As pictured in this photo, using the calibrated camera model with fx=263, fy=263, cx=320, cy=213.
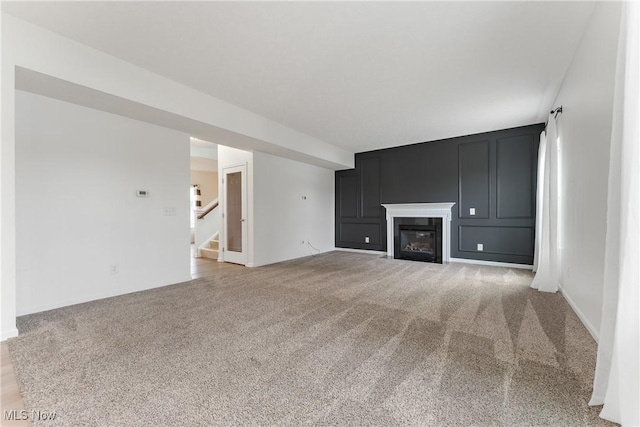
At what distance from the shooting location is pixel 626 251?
3.90 feet

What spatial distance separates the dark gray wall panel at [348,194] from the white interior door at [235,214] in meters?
2.98

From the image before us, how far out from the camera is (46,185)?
291cm

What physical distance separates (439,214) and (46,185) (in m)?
6.34

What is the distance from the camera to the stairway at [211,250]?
6.22 meters

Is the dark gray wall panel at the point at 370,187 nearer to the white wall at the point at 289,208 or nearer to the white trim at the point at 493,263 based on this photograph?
the white wall at the point at 289,208

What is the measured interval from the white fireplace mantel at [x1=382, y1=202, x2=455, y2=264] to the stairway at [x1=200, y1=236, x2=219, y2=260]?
4.17m

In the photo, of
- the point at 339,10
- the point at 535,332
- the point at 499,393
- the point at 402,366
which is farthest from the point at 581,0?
the point at 402,366

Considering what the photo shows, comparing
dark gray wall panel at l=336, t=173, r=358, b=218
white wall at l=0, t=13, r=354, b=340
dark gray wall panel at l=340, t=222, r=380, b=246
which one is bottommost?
dark gray wall panel at l=340, t=222, r=380, b=246

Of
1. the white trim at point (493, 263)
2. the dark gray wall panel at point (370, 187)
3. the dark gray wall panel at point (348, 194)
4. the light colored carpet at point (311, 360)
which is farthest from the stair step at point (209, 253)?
the white trim at point (493, 263)

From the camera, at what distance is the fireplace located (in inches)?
229

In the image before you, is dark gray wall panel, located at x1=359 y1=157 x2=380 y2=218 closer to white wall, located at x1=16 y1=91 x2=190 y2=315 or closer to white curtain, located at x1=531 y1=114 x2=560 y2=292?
white curtain, located at x1=531 y1=114 x2=560 y2=292

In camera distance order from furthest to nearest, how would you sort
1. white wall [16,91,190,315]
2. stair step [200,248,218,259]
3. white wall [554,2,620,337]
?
stair step [200,248,218,259]
white wall [16,91,190,315]
white wall [554,2,620,337]

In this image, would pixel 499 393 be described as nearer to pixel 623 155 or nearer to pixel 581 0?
pixel 623 155
